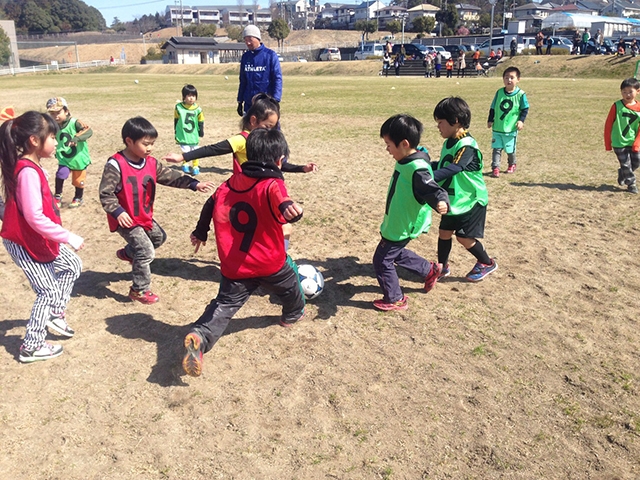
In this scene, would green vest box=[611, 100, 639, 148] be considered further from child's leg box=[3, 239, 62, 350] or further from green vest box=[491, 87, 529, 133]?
child's leg box=[3, 239, 62, 350]

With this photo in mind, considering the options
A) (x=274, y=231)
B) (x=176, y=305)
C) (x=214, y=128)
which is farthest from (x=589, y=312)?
(x=214, y=128)

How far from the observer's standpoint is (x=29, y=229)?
12.1 ft

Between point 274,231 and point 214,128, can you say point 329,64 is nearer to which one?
point 214,128

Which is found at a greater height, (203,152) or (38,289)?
(203,152)

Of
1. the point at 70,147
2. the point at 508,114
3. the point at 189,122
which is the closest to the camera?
the point at 70,147

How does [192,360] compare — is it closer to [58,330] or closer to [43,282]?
[43,282]

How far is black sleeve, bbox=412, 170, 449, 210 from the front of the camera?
407 cm

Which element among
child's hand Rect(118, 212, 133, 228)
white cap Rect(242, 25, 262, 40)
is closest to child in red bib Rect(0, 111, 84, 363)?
child's hand Rect(118, 212, 133, 228)

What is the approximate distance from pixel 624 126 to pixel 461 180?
15.6 feet

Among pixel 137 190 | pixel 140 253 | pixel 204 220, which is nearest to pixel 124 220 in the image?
pixel 137 190

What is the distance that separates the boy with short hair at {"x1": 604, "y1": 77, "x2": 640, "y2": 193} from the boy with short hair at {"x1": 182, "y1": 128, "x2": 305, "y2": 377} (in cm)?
639

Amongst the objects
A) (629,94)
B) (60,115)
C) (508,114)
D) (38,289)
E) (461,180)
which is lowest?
(38,289)

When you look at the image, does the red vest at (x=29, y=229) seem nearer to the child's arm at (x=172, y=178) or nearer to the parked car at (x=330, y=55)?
the child's arm at (x=172, y=178)

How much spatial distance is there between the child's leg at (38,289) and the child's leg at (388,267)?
2561mm
